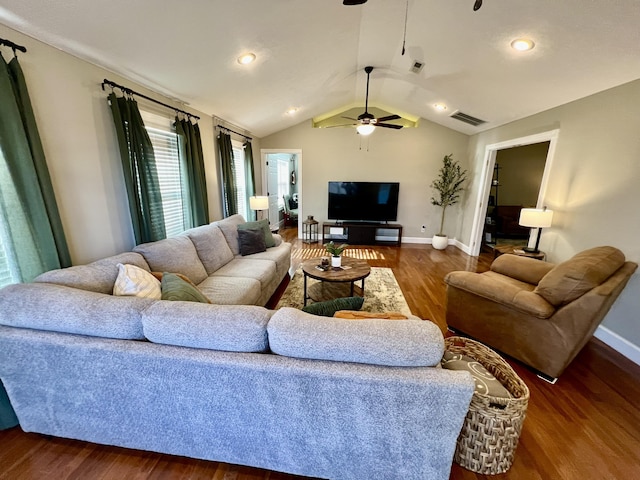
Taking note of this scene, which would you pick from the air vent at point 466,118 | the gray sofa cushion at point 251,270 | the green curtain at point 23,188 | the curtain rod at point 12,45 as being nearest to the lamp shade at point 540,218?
the air vent at point 466,118

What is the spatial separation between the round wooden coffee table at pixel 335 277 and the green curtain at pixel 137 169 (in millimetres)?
1645

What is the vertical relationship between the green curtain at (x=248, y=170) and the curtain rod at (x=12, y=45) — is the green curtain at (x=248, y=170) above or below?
below

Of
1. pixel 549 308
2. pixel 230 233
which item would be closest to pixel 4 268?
pixel 230 233

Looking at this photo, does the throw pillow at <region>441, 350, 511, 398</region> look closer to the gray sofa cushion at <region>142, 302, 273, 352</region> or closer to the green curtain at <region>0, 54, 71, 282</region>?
the gray sofa cushion at <region>142, 302, 273, 352</region>

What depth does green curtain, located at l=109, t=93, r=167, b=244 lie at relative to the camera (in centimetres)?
230

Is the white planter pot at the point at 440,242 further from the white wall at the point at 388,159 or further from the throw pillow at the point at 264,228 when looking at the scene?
the throw pillow at the point at 264,228

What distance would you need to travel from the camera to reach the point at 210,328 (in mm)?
1169

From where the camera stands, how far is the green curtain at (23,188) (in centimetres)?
154

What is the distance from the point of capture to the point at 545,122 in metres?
3.47

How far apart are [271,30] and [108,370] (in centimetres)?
276

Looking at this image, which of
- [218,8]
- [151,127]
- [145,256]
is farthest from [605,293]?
[151,127]

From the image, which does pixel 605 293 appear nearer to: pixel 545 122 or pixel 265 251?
pixel 545 122

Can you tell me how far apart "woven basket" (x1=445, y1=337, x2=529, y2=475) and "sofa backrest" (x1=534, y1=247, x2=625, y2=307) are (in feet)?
2.84

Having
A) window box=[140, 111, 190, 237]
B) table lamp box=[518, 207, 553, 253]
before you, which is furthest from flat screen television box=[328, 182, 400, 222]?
window box=[140, 111, 190, 237]
